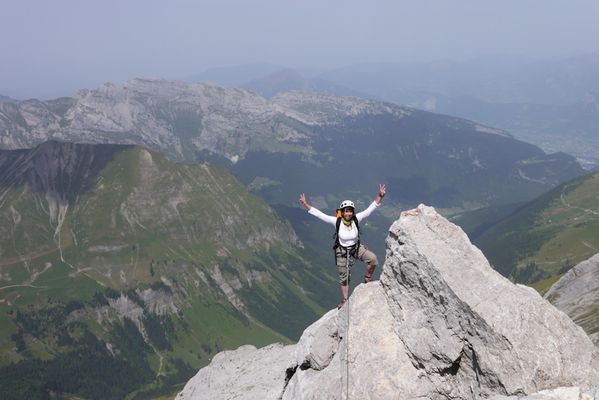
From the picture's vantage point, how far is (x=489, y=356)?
22703mm

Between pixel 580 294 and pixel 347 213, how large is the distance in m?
94.3

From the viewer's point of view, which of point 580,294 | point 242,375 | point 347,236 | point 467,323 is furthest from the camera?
point 580,294

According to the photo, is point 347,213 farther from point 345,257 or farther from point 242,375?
point 242,375

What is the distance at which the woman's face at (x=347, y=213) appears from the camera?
2872 centimetres

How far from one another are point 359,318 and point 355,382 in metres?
3.99

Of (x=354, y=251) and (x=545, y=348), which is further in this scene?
(x=354, y=251)

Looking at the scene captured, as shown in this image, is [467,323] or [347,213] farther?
[347,213]

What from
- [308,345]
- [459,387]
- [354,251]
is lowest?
[308,345]

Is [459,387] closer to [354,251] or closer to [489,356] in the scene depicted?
[489,356]

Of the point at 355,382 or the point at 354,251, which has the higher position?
the point at 354,251

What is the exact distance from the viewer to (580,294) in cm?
10100

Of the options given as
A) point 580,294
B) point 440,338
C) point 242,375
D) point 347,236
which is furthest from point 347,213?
point 580,294

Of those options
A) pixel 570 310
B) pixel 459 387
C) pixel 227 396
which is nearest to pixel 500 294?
pixel 459 387

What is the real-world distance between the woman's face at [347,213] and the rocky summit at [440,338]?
3195mm
